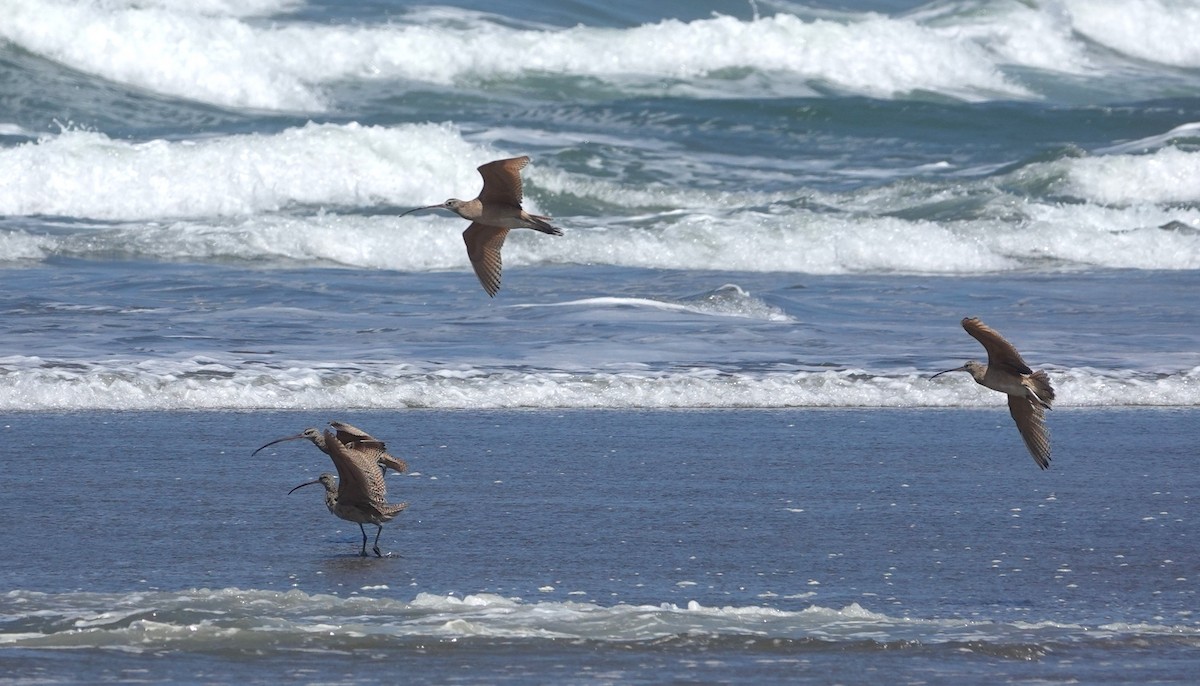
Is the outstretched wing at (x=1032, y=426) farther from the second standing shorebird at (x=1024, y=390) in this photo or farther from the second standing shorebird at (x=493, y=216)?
the second standing shorebird at (x=493, y=216)

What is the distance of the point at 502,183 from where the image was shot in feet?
22.5

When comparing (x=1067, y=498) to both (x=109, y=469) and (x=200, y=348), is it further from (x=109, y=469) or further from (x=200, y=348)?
(x=200, y=348)

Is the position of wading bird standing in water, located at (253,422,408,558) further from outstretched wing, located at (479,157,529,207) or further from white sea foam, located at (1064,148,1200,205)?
white sea foam, located at (1064,148,1200,205)

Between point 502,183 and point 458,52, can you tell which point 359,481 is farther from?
point 458,52

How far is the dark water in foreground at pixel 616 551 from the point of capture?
13.6ft

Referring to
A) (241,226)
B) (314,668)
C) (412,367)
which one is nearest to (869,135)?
(241,226)

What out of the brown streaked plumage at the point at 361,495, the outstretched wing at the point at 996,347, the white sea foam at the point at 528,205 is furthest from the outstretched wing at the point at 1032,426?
the white sea foam at the point at 528,205

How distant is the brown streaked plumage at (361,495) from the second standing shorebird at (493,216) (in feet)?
5.37

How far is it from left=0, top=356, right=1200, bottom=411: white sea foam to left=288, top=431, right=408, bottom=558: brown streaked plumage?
2.46 metres

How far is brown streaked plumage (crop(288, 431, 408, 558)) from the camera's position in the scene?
5.16m

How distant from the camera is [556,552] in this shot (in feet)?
17.2

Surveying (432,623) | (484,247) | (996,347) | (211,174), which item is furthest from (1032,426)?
(211,174)

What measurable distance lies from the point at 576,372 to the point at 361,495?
317 centimetres

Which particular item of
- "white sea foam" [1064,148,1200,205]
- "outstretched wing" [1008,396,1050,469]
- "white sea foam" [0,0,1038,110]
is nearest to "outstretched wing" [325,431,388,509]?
"outstretched wing" [1008,396,1050,469]
